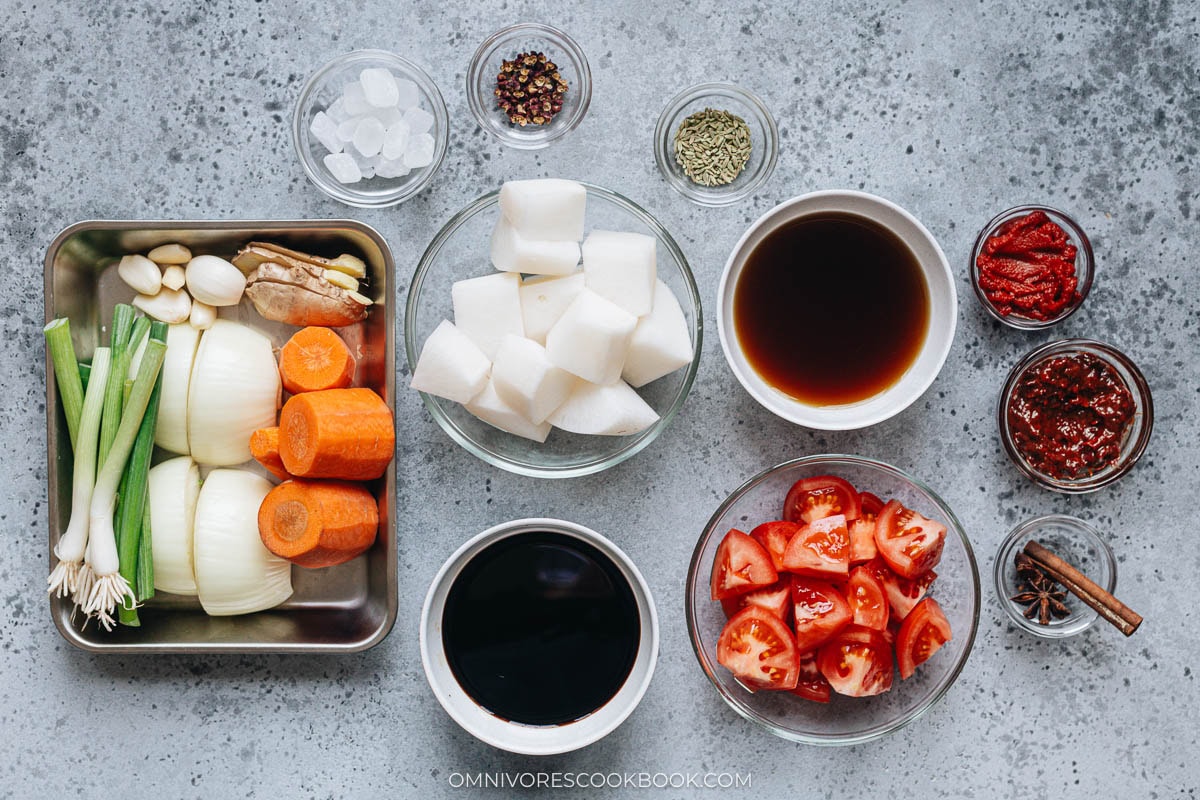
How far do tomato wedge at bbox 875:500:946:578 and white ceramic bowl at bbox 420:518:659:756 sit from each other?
1.23 feet

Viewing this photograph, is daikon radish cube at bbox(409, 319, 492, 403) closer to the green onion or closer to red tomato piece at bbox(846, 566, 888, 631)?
the green onion

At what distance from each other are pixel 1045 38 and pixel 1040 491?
786mm

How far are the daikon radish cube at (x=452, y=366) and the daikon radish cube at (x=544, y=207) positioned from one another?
0.63ft

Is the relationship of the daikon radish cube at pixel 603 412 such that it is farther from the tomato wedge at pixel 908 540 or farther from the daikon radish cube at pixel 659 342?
the tomato wedge at pixel 908 540

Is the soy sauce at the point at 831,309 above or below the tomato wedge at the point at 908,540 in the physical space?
above

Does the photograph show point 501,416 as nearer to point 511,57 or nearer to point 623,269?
point 623,269

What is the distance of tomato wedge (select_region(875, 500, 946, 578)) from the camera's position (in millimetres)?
1306

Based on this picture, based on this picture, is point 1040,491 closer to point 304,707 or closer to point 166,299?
point 304,707

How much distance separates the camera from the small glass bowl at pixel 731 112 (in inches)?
57.2

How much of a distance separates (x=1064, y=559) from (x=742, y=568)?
0.62 m

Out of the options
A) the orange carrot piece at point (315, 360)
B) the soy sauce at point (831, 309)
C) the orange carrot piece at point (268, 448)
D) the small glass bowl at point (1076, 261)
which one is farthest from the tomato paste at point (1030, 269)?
the orange carrot piece at point (268, 448)

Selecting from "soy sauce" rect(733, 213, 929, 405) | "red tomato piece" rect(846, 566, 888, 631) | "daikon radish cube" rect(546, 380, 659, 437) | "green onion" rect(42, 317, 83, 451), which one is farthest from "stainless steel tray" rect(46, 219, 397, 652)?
"red tomato piece" rect(846, 566, 888, 631)

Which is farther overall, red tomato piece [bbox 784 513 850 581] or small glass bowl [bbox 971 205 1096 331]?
small glass bowl [bbox 971 205 1096 331]

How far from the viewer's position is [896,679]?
1.40 meters
